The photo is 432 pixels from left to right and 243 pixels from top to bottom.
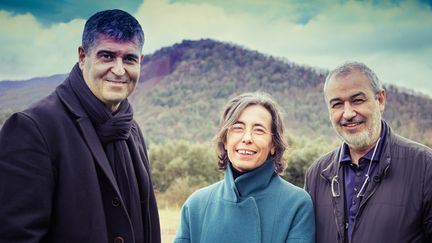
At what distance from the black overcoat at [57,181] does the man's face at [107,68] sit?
0.48 feet

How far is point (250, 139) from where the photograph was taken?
10.5ft

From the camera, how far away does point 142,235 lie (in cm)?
291

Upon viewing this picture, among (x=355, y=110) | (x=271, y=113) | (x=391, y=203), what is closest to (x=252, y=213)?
(x=271, y=113)

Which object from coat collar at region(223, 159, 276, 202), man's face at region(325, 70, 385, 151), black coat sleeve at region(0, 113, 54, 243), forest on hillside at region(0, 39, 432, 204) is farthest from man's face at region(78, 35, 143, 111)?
forest on hillside at region(0, 39, 432, 204)

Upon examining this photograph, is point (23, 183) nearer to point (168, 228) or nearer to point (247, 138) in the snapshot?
point (247, 138)

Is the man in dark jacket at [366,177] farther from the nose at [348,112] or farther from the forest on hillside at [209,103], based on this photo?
the forest on hillside at [209,103]

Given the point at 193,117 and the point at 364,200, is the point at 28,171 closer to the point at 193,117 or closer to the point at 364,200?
the point at 364,200

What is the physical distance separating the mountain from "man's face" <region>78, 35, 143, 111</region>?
34549 millimetres

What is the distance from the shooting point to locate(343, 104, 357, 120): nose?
11.0 feet

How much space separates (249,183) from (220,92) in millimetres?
49865

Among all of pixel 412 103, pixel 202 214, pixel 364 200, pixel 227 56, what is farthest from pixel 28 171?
pixel 227 56

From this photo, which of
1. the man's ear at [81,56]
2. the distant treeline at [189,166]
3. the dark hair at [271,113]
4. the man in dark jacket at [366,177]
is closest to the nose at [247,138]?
the dark hair at [271,113]

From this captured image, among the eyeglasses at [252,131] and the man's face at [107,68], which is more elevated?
the man's face at [107,68]

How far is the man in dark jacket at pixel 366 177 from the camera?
9.74 ft
